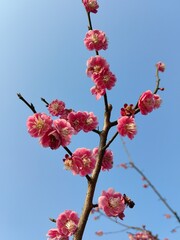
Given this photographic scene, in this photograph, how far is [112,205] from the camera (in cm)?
312

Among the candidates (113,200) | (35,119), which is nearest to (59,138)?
(35,119)

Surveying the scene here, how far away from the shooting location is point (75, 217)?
3.19 metres

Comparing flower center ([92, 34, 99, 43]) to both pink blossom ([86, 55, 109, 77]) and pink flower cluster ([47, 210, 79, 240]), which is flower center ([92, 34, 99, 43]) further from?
pink flower cluster ([47, 210, 79, 240])

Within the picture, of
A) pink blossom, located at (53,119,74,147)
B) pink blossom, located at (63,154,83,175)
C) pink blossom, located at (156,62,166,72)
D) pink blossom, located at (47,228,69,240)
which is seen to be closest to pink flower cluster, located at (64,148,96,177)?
pink blossom, located at (63,154,83,175)

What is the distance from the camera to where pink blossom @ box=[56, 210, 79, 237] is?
9.80 ft

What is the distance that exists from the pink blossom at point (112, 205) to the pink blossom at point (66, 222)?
0.31 metres

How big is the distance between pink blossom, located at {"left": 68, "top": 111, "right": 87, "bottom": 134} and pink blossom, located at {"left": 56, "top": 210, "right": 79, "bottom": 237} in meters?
0.99

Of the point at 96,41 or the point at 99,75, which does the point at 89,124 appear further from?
the point at 96,41

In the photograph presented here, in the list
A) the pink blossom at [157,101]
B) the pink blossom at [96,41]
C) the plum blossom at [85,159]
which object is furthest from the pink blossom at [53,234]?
the pink blossom at [96,41]

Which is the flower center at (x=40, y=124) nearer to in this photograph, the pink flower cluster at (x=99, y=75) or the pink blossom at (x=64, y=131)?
the pink blossom at (x=64, y=131)

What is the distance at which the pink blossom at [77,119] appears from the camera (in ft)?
12.3

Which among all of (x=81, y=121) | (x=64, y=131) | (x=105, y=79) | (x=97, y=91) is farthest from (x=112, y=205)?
(x=105, y=79)

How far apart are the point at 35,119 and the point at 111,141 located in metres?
0.81

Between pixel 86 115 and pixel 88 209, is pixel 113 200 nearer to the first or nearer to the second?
pixel 88 209
